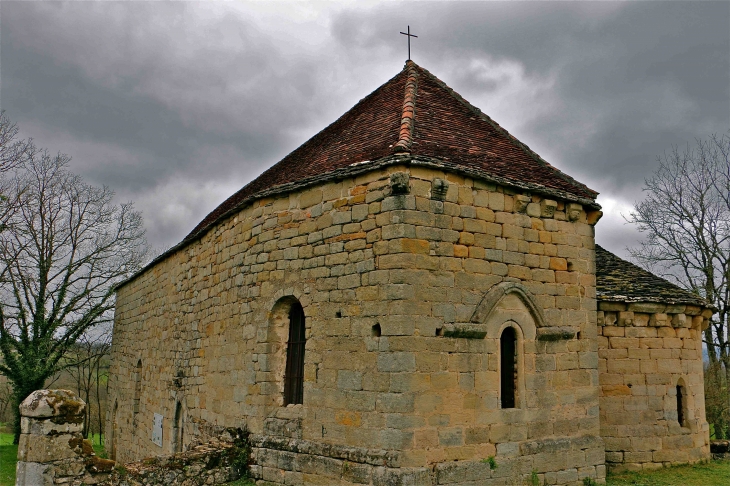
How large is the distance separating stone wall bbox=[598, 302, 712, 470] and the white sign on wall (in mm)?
9330

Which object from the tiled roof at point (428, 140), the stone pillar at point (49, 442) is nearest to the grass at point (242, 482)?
the stone pillar at point (49, 442)

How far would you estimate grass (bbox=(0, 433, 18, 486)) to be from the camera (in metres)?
14.7

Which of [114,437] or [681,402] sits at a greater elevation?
[681,402]

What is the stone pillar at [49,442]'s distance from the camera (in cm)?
717

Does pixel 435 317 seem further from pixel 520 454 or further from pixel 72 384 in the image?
pixel 72 384

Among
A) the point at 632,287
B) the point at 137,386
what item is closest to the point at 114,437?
the point at 137,386

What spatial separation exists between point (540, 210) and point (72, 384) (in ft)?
121

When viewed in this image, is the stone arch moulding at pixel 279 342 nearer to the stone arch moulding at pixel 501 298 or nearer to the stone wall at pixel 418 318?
the stone wall at pixel 418 318

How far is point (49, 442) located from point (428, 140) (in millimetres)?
6446

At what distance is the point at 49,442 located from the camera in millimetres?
7266

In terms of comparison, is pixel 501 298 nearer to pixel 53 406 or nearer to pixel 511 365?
pixel 511 365

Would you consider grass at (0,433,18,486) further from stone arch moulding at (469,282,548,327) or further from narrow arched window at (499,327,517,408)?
stone arch moulding at (469,282,548,327)

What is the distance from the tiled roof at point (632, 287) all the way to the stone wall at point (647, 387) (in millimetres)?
133

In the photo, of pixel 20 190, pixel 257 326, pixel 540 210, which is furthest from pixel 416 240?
pixel 20 190
